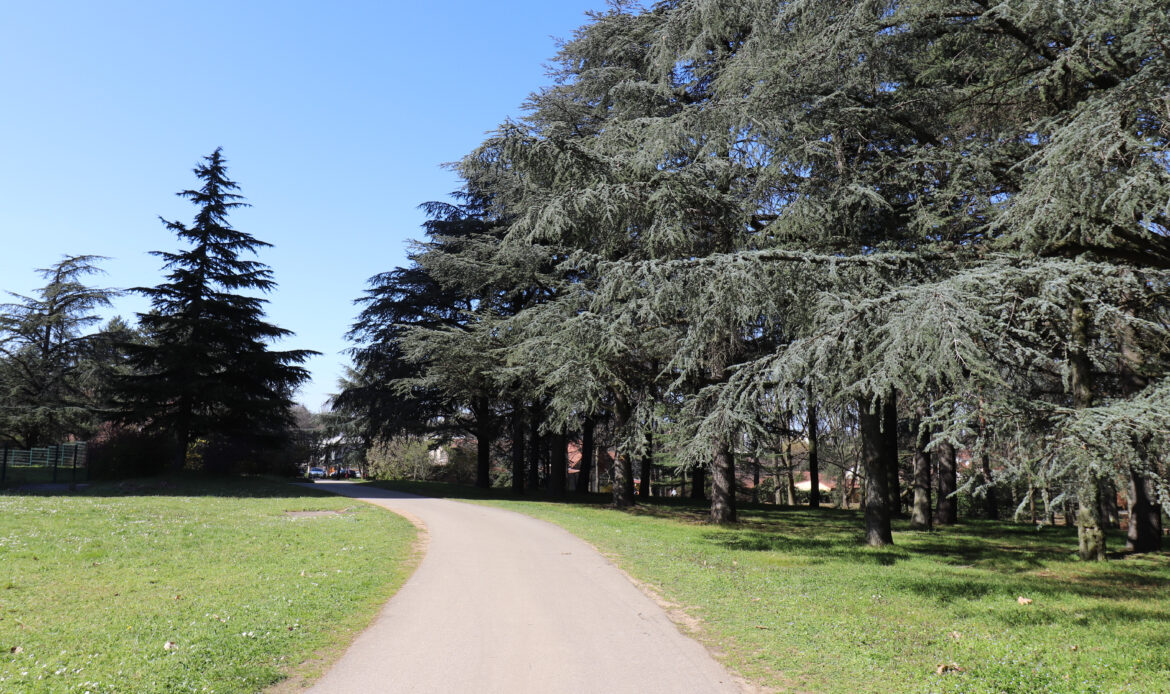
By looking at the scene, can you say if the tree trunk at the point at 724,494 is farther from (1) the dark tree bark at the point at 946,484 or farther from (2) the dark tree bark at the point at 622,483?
(1) the dark tree bark at the point at 946,484

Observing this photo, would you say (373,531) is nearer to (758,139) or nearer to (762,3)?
(758,139)

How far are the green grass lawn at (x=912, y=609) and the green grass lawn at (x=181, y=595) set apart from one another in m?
3.60

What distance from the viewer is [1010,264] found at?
8.04 metres

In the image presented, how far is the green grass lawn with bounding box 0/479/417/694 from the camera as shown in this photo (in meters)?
4.73

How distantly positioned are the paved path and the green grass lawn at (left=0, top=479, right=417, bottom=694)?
440 millimetres

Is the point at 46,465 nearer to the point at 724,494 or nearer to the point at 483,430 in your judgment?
the point at 483,430

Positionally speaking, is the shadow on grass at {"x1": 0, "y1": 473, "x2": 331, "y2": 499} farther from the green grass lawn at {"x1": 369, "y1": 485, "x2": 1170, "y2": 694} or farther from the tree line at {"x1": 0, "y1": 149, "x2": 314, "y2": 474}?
the green grass lawn at {"x1": 369, "y1": 485, "x2": 1170, "y2": 694}

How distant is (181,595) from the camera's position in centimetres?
703

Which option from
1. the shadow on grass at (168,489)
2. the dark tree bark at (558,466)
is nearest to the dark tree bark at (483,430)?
the dark tree bark at (558,466)

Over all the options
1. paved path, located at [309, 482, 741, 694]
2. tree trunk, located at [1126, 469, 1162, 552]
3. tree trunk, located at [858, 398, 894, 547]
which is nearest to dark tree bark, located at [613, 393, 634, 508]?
tree trunk, located at [858, 398, 894, 547]

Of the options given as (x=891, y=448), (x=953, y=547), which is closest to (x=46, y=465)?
(x=891, y=448)

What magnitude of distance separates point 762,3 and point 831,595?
9871mm

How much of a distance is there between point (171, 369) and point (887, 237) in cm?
2851

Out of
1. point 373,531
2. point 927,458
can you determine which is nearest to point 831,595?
point 373,531
